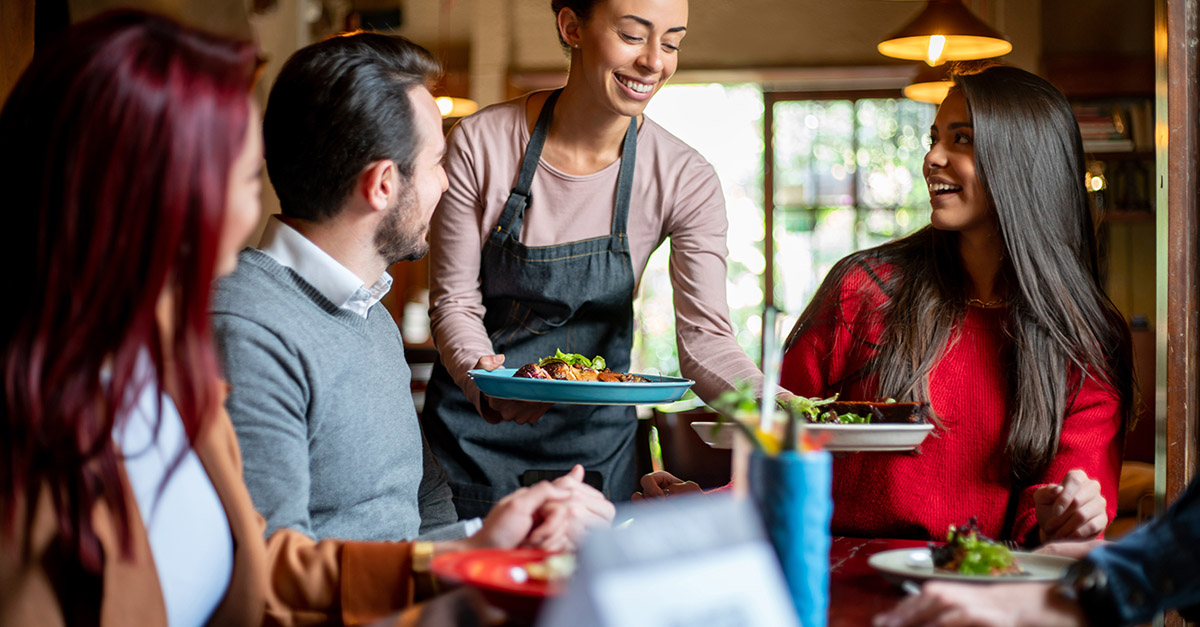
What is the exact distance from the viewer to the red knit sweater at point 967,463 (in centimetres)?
192

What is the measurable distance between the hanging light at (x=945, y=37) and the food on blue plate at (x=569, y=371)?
7.24 ft

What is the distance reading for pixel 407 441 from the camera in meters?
1.69

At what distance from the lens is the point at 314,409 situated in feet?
4.74

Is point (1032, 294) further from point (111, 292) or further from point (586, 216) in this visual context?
point (111, 292)

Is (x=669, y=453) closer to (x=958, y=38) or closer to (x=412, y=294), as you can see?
(x=958, y=38)

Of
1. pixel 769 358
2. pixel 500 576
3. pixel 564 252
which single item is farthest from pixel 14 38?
pixel 769 358

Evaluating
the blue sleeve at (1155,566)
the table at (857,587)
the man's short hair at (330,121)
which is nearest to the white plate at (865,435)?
the table at (857,587)

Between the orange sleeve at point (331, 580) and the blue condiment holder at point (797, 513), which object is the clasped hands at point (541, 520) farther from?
the blue condiment holder at point (797, 513)

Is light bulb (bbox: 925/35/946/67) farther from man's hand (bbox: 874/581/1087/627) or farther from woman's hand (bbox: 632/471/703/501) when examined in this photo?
man's hand (bbox: 874/581/1087/627)

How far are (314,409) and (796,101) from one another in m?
5.98

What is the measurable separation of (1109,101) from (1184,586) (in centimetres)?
527

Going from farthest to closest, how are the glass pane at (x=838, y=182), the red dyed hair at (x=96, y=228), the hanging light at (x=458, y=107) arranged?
the glass pane at (x=838, y=182) < the hanging light at (x=458, y=107) < the red dyed hair at (x=96, y=228)

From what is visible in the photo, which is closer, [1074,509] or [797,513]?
[797,513]

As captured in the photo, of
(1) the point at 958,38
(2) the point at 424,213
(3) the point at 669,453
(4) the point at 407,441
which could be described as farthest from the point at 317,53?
(1) the point at 958,38
